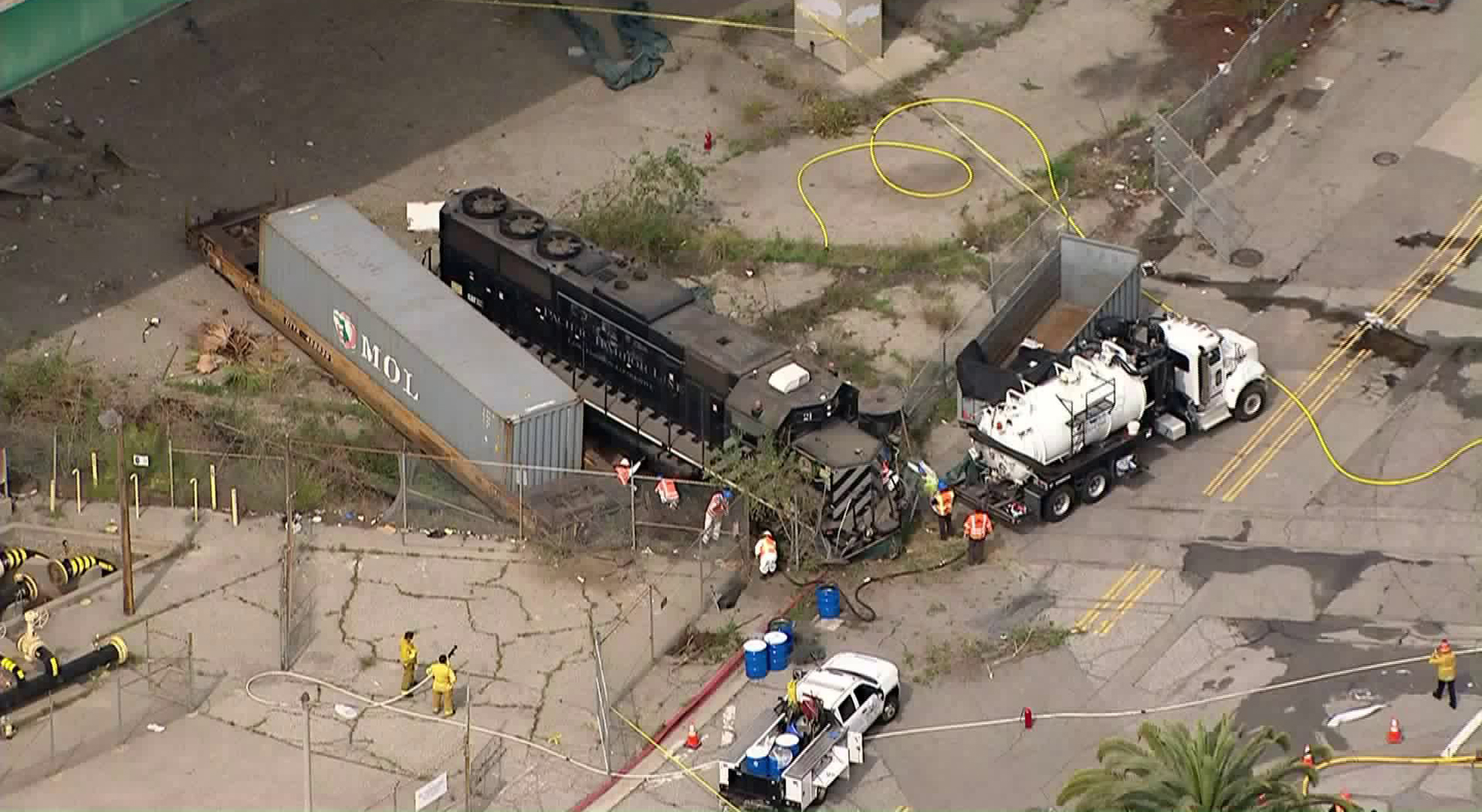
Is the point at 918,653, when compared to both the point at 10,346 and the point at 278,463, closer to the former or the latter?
the point at 278,463

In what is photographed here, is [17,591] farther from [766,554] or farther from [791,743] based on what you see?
[791,743]

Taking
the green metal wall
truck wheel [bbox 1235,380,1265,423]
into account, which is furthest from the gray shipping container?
truck wheel [bbox 1235,380,1265,423]

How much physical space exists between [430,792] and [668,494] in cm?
921

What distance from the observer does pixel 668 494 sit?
49.8m

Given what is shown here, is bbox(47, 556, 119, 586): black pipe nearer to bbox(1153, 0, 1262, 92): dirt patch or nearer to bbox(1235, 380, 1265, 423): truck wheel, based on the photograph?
bbox(1235, 380, 1265, 423): truck wheel

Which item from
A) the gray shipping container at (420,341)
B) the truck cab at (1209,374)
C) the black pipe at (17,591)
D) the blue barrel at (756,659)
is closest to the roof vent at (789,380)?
the gray shipping container at (420,341)

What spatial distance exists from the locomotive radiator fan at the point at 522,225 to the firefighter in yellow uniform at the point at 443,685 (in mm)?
12197

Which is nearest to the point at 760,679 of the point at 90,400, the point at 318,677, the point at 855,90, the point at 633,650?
the point at 633,650

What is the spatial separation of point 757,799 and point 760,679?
4.05 m

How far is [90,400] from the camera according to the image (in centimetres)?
5419

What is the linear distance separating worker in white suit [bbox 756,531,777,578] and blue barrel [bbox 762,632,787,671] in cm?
244

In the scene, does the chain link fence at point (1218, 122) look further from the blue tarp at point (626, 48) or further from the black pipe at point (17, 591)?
the black pipe at point (17, 591)

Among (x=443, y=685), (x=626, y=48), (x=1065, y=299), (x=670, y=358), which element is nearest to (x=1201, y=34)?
(x=626, y=48)

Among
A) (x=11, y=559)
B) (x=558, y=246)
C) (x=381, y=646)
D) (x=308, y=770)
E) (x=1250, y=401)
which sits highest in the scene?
(x=558, y=246)
